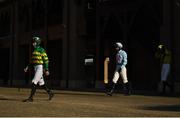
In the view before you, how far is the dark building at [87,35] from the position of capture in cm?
2762

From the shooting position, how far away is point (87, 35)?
3462 centimetres

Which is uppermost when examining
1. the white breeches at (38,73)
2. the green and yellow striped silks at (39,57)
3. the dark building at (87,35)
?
the dark building at (87,35)

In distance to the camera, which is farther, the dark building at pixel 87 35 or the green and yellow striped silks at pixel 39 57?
the dark building at pixel 87 35

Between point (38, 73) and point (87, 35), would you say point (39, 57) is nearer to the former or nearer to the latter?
point (38, 73)

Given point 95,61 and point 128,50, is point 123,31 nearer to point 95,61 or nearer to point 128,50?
point 128,50

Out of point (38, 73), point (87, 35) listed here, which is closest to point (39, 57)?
point (38, 73)

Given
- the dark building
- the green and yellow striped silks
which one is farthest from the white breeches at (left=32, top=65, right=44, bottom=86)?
the dark building

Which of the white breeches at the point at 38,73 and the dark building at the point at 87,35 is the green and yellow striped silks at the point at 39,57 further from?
the dark building at the point at 87,35

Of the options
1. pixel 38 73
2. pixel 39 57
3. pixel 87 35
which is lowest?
pixel 38 73

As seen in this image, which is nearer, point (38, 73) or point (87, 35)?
point (38, 73)

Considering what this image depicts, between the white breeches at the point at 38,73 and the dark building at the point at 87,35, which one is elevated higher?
the dark building at the point at 87,35

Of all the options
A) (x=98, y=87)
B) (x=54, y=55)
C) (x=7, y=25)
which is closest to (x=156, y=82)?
(x=98, y=87)

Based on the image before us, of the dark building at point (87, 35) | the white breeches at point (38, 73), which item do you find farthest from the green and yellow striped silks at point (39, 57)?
the dark building at point (87, 35)

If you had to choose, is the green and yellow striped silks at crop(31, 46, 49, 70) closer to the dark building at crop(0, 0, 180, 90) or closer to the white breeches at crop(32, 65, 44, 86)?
the white breeches at crop(32, 65, 44, 86)
